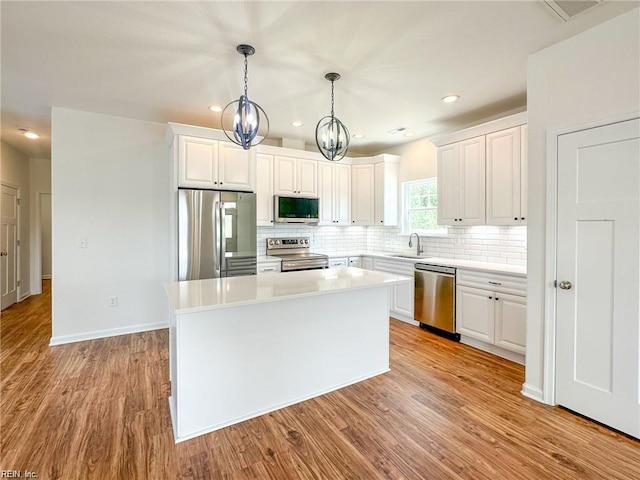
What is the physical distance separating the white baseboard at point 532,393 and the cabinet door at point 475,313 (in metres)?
0.81

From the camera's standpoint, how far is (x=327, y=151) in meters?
2.77

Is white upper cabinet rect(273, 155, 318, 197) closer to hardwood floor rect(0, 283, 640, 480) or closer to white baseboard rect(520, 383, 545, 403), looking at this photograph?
hardwood floor rect(0, 283, 640, 480)

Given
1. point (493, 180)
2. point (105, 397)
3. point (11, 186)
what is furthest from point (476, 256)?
point (11, 186)

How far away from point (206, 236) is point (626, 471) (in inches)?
151

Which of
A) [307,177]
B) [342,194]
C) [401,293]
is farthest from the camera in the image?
[342,194]

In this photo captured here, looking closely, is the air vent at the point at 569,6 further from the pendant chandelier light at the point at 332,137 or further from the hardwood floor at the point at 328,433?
the hardwood floor at the point at 328,433

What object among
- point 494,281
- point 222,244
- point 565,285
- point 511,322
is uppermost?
point 222,244

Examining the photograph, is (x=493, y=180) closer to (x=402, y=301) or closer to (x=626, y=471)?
(x=402, y=301)

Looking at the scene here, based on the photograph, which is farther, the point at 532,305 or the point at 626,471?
the point at 532,305

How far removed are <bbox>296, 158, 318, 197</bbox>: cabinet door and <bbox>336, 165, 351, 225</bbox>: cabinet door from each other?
0.38 m

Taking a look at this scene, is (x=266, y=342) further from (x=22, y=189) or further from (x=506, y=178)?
(x=22, y=189)

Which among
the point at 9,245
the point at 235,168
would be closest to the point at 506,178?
the point at 235,168

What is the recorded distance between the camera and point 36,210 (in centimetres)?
662

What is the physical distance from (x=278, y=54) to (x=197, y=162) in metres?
1.78
